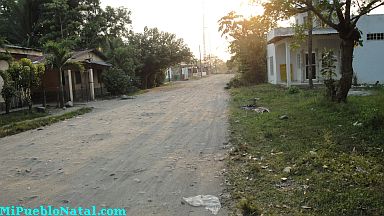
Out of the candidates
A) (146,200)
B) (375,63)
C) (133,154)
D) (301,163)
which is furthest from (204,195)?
(375,63)

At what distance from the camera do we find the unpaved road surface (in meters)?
5.43

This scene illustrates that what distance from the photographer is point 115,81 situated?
101 feet

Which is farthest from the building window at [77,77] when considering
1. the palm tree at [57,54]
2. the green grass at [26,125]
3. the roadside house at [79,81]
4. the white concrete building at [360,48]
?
the white concrete building at [360,48]

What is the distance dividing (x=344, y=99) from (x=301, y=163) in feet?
23.0

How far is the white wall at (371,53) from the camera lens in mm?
23764

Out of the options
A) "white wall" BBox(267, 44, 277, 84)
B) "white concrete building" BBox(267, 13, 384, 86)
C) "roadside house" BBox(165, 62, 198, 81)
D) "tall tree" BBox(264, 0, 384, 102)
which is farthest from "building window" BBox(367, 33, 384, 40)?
"roadside house" BBox(165, 62, 198, 81)

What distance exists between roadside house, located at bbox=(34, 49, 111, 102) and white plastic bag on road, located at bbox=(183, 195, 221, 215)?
20.2 meters

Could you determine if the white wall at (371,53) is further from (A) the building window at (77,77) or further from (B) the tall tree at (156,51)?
(B) the tall tree at (156,51)

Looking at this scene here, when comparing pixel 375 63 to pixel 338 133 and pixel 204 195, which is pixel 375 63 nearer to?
pixel 338 133

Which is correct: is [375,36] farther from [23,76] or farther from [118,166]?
[118,166]

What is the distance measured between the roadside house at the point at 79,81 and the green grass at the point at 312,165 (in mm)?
17757

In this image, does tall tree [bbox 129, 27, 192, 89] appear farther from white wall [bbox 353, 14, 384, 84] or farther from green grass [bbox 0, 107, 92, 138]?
green grass [bbox 0, 107, 92, 138]

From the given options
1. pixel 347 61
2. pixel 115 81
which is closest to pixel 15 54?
pixel 115 81

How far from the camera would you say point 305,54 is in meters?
26.9
